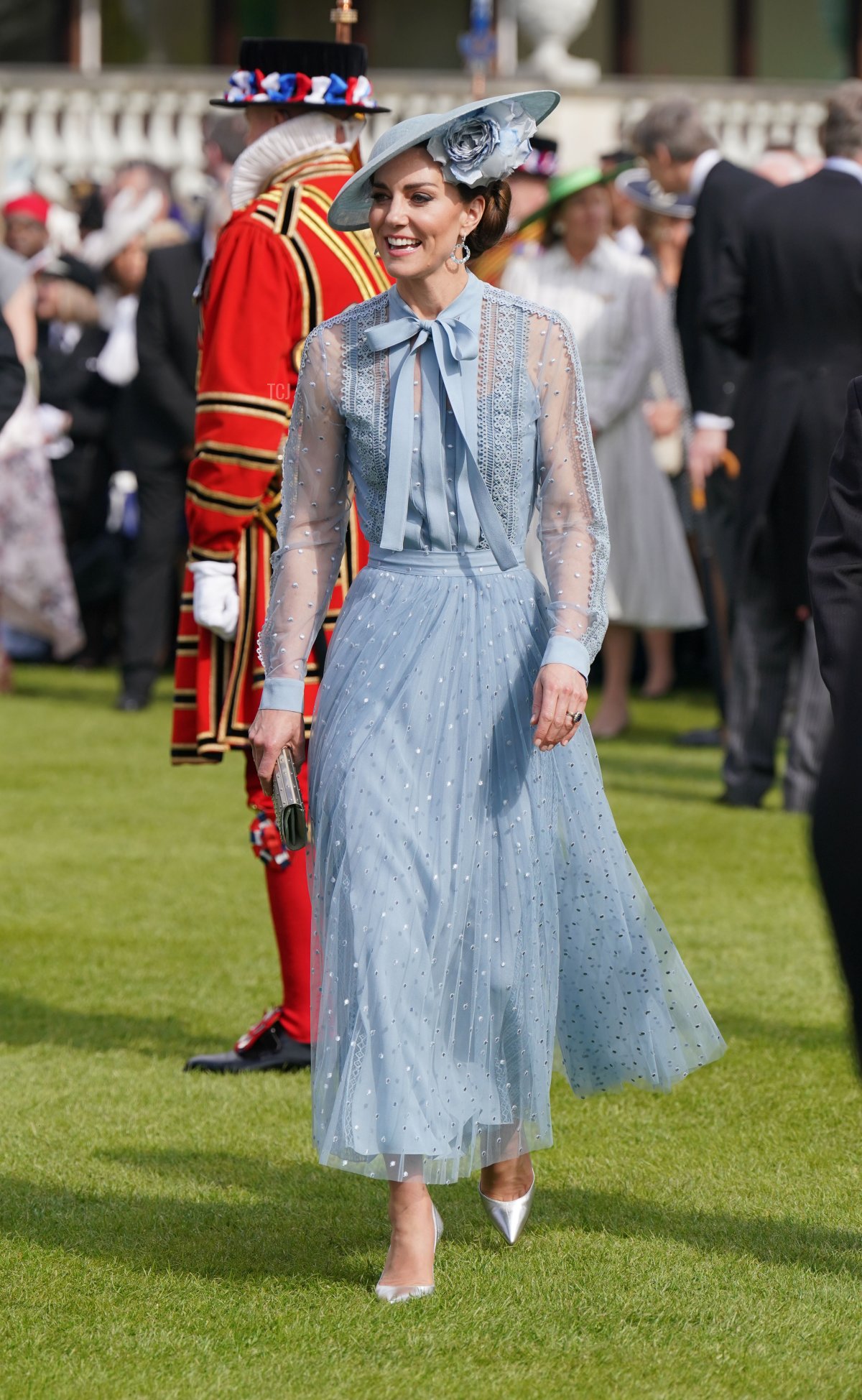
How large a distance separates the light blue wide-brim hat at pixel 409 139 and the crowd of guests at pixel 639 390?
5.69 ft

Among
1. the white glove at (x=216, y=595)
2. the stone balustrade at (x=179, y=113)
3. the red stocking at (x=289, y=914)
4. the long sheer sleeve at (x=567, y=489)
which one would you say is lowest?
the red stocking at (x=289, y=914)

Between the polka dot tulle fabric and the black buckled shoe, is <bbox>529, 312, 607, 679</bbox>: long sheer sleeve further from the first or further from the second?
the black buckled shoe

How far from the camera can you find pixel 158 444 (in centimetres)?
1051

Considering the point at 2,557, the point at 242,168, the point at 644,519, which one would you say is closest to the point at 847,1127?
the point at 242,168

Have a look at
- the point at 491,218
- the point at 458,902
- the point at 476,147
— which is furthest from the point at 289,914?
the point at 476,147

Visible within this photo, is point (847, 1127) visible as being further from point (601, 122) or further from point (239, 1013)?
point (601, 122)

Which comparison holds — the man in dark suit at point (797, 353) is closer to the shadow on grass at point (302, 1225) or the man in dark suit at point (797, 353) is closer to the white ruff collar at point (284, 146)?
the white ruff collar at point (284, 146)

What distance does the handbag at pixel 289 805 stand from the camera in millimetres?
3605

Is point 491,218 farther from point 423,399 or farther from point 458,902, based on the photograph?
point 458,902

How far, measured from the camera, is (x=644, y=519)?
9.93 metres

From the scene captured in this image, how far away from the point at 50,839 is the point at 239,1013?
2329 mm

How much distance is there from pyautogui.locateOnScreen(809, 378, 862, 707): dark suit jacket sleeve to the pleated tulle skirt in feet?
1.57

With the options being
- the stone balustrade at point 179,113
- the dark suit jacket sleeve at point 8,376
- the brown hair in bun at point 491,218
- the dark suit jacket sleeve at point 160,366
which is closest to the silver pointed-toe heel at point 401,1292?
the brown hair in bun at point 491,218

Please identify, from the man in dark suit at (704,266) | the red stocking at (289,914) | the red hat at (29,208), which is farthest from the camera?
the red hat at (29,208)
